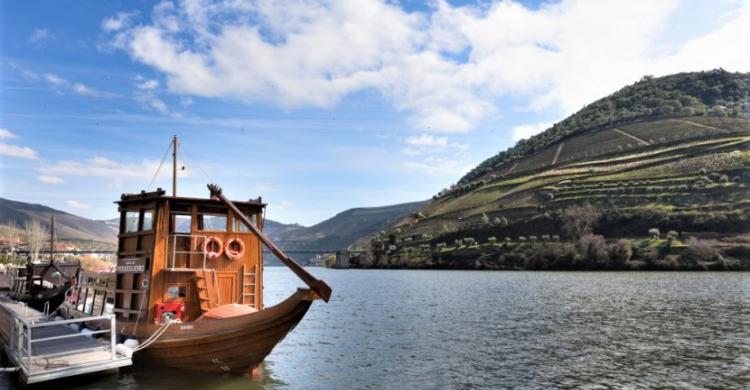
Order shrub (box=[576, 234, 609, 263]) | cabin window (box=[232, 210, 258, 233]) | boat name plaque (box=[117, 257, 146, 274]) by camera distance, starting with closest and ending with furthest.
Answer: boat name plaque (box=[117, 257, 146, 274])
cabin window (box=[232, 210, 258, 233])
shrub (box=[576, 234, 609, 263])

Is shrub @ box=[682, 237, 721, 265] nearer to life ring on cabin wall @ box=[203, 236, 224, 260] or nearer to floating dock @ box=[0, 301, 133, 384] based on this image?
life ring on cabin wall @ box=[203, 236, 224, 260]

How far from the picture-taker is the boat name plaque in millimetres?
22859

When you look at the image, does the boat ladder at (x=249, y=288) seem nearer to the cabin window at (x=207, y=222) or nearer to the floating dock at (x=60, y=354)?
the cabin window at (x=207, y=222)

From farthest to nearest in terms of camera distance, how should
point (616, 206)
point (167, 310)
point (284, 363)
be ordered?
1. point (616, 206)
2. point (284, 363)
3. point (167, 310)

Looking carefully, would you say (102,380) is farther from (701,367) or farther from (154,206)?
(701,367)

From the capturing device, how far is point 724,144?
16812 cm

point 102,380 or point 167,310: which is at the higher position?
point 167,310

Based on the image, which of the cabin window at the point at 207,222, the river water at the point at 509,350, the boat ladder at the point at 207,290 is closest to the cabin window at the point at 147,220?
the cabin window at the point at 207,222

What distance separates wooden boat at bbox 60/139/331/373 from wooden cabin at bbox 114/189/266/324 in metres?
0.04

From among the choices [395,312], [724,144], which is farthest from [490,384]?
[724,144]

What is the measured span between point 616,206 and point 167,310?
477 ft

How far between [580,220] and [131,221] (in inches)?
5366

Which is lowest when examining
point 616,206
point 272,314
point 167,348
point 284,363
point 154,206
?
point 284,363

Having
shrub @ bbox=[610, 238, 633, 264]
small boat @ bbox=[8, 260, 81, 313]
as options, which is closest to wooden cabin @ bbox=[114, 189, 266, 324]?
small boat @ bbox=[8, 260, 81, 313]
